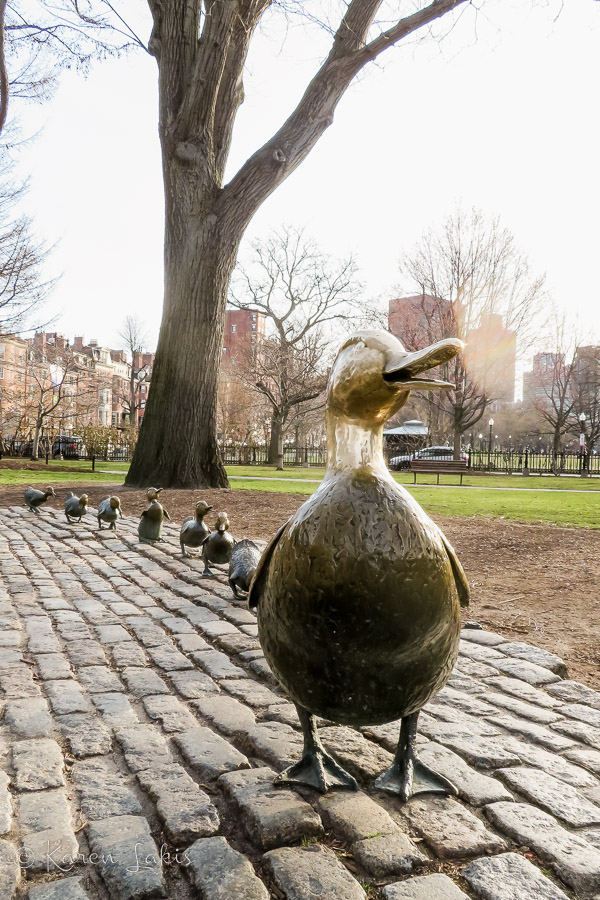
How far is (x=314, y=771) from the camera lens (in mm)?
2051

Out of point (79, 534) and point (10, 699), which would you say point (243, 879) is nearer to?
point (10, 699)

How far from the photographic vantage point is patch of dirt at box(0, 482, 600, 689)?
4094mm

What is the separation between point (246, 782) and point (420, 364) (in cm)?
153

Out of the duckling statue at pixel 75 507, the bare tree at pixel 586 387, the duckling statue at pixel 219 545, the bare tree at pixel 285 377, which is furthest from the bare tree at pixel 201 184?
the bare tree at pixel 586 387

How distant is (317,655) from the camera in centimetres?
175

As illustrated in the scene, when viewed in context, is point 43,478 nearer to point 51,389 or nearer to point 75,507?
point 75,507

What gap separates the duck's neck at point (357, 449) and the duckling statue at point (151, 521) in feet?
16.5

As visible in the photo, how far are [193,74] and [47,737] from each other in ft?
38.1

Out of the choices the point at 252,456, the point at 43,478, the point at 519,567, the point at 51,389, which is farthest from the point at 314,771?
the point at 252,456

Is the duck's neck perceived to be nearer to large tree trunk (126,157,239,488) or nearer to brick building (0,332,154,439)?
large tree trunk (126,157,239,488)

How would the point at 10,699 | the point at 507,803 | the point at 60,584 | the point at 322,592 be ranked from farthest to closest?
the point at 60,584 < the point at 10,699 < the point at 507,803 < the point at 322,592

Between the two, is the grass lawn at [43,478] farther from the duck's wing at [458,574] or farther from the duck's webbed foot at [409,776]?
the duck's wing at [458,574]

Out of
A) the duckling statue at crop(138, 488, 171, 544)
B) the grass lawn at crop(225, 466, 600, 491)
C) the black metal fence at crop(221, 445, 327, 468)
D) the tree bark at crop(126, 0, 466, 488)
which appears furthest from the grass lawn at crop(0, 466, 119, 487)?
the black metal fence at crop(221, 445, 327, 468)

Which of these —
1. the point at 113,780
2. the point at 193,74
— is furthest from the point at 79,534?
the point at 193,74
